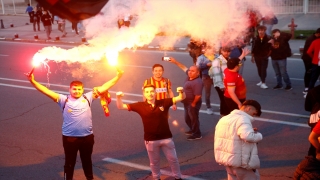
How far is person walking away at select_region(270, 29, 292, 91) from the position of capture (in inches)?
484

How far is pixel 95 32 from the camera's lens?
28.6ft

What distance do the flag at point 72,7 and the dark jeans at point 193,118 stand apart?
337cm

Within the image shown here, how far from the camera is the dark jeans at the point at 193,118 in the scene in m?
8.72

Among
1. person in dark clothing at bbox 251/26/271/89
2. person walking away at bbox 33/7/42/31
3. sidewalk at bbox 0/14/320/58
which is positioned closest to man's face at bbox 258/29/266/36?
person in dark clothing at bbox 251/26/271/89

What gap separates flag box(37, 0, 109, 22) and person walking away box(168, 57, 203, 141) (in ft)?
9.03

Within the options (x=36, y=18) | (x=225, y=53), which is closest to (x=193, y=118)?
(x=225, y=53)

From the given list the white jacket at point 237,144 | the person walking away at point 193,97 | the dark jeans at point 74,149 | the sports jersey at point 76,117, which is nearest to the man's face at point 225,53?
the person walking away at point 193,97

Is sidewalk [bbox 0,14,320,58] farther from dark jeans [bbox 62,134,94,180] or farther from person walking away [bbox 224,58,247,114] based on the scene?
dark jeans [bbox 62,134,94,180]

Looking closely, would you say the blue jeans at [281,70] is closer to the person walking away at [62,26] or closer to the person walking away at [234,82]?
the person walking away at [234,82]

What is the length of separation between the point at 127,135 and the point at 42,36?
19675 millimetres

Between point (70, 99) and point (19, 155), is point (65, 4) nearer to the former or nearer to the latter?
point (70, 99)

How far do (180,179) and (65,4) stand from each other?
315 cm

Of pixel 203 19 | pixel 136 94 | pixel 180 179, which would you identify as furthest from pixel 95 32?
pixel 136 94

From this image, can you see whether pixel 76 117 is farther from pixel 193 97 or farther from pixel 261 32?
pixel 261 32
